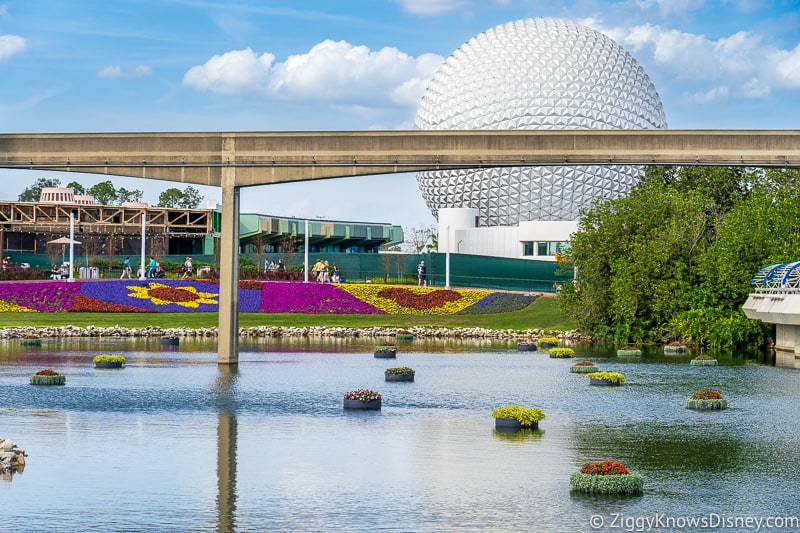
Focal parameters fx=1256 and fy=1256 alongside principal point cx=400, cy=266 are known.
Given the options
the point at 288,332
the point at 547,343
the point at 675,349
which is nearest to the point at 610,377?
the point at 675,349

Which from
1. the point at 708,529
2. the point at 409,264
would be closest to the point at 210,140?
the point at 708,529

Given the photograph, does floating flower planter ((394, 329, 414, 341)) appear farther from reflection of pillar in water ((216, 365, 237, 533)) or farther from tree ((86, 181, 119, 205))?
tree ((86, 181, 119, 205))

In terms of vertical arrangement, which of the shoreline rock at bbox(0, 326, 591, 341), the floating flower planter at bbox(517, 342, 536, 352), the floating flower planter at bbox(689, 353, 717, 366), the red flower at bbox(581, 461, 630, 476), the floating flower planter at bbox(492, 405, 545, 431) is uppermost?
the shoreline rock at bbox(0, 326, 591, 341)

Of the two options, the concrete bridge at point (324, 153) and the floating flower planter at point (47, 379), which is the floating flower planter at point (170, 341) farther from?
the floating flower planter at point (47, 379)

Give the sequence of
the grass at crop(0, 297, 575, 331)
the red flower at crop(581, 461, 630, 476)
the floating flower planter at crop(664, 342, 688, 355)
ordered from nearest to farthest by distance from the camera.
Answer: the red flower at crop(581, 461, 630, 476) → the floating flower planter at crop(664, 342, 688, 355) → the grass at crop(0, 297, 575, 331)

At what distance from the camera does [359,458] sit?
22875 mm

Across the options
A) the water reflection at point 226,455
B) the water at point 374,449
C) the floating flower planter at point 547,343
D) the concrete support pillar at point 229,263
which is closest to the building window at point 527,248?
the floating flower planter at point 547,343

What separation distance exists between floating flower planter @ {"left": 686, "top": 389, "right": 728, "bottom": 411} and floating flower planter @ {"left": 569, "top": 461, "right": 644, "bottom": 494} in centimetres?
1178

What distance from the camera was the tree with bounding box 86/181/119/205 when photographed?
173750mm

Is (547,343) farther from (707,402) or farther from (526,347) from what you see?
(707,402)

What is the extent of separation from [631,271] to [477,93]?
120 ft

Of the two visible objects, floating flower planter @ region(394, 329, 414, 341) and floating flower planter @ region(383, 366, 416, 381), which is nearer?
floating flower planter @ region(383, 366, 416, 381)

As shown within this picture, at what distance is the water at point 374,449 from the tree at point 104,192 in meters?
136

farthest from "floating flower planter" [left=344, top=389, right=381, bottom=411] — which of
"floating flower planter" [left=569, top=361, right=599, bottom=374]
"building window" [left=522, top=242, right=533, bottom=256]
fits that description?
"building window" [left=522, top=242, right=533, bottom=256]
